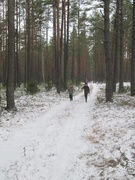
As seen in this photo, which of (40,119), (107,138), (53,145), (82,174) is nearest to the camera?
(82,174)

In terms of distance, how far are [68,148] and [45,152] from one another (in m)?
0.73

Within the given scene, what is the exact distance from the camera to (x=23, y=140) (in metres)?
7.21

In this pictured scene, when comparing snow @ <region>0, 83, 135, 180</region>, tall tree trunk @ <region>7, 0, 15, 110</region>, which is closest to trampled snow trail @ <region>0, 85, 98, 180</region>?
snow @ <region>0, 83, 135, 180</region>

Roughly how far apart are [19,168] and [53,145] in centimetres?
161

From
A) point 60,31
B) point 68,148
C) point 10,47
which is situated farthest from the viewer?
point 60,31

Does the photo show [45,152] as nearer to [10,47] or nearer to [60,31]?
[10,47]

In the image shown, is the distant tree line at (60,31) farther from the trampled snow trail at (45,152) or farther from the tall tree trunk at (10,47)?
the trampled snow trail at (45,152)

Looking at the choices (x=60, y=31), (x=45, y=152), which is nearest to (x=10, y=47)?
(x=45, y=152)

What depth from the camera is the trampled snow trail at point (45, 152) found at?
4.86 metres

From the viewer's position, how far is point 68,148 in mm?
6285

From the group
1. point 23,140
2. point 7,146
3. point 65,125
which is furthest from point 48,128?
point 7,146

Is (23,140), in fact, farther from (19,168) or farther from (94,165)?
(94,165)

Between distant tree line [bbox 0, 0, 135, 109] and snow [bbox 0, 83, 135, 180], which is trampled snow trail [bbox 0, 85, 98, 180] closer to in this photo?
snow [bbox 0, 83, 135, 180]

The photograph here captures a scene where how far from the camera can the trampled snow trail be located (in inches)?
191
